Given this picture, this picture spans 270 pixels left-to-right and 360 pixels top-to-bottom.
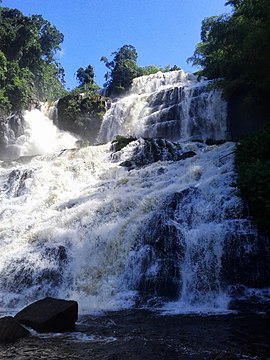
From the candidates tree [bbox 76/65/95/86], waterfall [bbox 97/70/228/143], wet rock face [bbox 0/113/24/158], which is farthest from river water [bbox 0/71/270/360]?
tree [bbox 76/65/95/86]

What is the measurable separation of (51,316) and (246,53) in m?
18.3

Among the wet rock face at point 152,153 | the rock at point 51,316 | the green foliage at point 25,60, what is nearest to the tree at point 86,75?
the green foliage at point 25,60

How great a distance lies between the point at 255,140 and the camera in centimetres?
1450

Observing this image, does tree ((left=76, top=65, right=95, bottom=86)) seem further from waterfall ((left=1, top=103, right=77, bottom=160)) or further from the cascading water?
the cascading water

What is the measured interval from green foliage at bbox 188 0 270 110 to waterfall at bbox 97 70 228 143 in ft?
5.79

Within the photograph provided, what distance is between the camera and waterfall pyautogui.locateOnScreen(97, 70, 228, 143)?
27.5 m

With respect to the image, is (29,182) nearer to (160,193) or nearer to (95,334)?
(160,193)

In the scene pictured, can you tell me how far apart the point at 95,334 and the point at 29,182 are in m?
14.7

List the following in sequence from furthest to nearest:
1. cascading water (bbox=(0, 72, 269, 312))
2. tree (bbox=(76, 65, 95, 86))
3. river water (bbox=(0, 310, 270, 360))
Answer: tree (bbox=(76, 65, 95, 86)) → cascading water (bbox=(0, 72, 269, 312)) → river water (bbox=(0, 310, 270, 360))

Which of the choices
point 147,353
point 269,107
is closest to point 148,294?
point 147,353

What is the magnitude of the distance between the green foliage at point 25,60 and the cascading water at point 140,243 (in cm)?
2567

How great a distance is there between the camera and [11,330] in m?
7.17

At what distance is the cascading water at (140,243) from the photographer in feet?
33.9

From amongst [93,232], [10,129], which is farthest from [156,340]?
[10,129]
